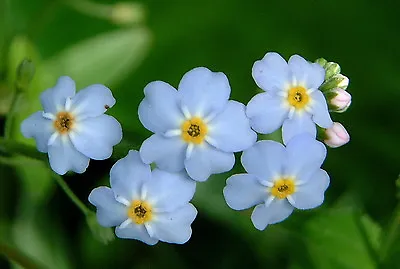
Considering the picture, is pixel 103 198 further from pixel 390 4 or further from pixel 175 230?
pixel 390 4

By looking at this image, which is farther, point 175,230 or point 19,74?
point 19,74

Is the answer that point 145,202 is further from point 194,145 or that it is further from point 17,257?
point 17,257

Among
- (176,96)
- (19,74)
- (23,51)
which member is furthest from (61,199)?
(176,96)

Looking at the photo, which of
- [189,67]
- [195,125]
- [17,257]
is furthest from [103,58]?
[195,125]

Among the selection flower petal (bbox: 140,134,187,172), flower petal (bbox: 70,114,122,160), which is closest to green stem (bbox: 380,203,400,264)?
flower petal (bbox: 140,134,187,172)

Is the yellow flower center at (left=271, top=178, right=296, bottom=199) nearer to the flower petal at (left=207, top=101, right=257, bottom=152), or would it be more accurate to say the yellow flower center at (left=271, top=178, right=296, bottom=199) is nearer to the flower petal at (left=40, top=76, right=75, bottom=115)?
the flower petal at (left=207, top=101, right=257, bottom=152)
